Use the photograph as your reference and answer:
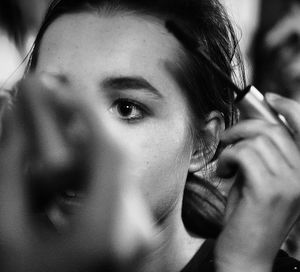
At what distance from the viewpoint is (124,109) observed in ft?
2.11

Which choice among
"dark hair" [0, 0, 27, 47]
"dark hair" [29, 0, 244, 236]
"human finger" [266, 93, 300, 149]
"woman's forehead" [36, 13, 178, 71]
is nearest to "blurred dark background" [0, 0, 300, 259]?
"dark hair" [0, 0, 27, 47]

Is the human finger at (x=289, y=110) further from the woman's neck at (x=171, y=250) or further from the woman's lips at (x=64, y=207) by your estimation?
the woman's neck at (x=171, y=250)

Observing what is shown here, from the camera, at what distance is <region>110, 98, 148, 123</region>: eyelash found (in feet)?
2.10

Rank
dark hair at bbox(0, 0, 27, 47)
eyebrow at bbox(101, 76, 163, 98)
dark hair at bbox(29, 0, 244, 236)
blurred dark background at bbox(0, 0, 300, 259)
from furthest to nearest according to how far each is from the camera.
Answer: blurred dark background at bbox(0, 0, 300, 259) < dark hair at bbox(0, 0, 27, 47) < dark hair at bbox(29, 0, 244, 236) < eyebrow at bbox(101, 76, 163, 98)

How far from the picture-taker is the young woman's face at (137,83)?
62cm

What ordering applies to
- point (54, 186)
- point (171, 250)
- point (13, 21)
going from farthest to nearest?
point (13, 21) < point (171, 250) < point (54, 186)

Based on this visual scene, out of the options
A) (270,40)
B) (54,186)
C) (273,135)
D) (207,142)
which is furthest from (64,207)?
(270,40)

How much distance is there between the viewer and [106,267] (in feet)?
1.43

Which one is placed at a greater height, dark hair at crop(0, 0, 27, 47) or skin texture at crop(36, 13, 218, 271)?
skin texture at crop(36, 13, 218, 271)

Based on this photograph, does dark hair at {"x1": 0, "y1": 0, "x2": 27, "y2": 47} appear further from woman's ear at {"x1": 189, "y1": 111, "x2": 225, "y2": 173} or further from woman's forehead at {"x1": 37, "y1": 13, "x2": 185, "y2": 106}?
woman's ear at {"x1": 189, "y1": 111, "x2": 225, "y2": 173}

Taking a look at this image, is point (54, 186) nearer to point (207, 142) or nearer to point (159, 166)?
point (159, 166)

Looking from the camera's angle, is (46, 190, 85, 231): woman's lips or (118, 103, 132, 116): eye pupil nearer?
(46, 190, 85, 231): woman's lips

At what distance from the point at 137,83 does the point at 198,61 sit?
142 millimetres

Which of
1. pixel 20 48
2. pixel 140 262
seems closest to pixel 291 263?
pixel 140 262
